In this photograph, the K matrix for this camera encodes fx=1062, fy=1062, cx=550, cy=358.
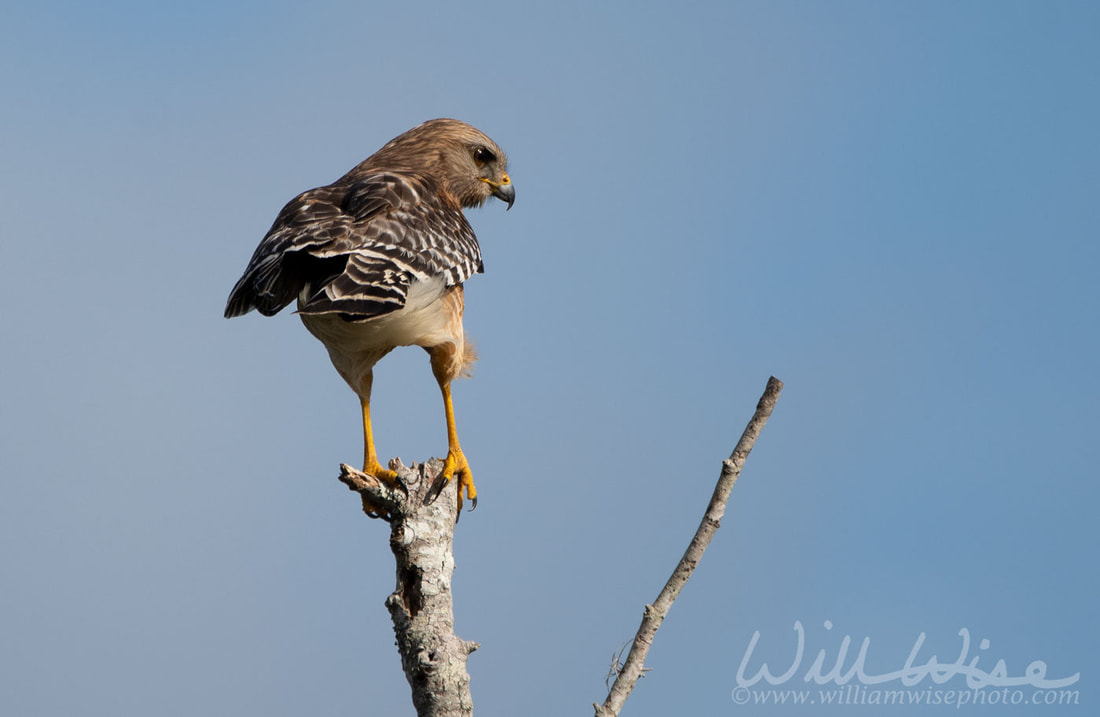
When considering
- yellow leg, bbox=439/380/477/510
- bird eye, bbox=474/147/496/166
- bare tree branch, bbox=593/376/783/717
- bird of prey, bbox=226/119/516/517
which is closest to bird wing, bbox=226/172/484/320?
bird of prey, bbox=226/119/516/517

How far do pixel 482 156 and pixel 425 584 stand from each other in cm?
440

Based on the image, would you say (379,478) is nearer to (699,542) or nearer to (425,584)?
(425,584)

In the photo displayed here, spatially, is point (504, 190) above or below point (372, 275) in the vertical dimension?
above

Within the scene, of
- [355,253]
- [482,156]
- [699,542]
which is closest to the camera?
[699,542]

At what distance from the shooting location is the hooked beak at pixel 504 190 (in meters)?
9.07

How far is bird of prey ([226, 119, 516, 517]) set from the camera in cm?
603

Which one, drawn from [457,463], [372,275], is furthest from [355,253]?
[457,463]

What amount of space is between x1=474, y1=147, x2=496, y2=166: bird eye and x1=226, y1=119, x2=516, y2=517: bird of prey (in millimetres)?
922

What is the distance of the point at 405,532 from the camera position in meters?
5.89

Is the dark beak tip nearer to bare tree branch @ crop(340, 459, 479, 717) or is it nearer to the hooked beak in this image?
the hooked beak

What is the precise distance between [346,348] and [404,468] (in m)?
1.11

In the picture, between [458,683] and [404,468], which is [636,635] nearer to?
[458,683]

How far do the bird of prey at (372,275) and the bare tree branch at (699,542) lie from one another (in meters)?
2.03

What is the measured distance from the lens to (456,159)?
880cm
